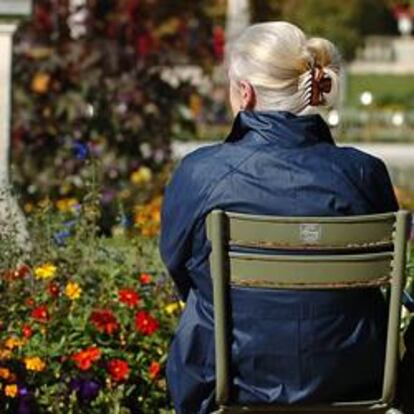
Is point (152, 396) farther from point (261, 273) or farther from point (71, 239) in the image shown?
point (261, 273)

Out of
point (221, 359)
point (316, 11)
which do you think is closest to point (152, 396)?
point (221, 359)

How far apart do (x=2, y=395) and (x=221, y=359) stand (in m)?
1.13

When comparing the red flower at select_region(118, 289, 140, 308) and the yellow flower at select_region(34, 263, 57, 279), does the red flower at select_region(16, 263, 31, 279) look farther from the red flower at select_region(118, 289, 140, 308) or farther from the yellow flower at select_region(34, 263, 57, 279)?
the red flower at select_region(118, 289, 140, 308)

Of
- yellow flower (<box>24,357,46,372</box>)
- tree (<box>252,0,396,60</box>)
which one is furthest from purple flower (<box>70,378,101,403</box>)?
tree (<box>252,0,396,60</box>)

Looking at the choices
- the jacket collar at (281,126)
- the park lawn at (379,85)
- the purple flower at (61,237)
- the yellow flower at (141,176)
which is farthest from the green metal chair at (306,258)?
the park lawn at (379,85)

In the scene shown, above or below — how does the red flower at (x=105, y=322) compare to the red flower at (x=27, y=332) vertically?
above

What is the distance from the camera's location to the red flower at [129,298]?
4.38 metres

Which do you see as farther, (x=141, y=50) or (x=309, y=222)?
(x=141, y=50)

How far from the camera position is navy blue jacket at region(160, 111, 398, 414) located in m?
3.15

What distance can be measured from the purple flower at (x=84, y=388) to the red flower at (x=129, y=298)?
0.30 m

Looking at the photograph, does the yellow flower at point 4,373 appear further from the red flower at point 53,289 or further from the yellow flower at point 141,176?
the yellow flower at point 141,176

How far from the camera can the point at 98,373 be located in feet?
13.9

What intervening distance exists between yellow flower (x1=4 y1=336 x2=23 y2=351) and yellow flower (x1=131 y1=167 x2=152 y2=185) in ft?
13.1

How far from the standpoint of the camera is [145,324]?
4309 millimetres
